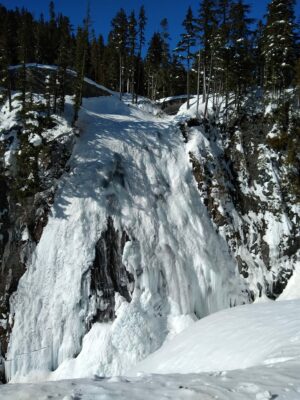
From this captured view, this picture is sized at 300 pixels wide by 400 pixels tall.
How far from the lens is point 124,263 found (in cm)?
1734

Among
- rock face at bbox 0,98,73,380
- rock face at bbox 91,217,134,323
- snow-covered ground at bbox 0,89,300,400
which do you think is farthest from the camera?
rock face at bbox 0,98,73,380

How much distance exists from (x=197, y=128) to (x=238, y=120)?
4527 millimetres

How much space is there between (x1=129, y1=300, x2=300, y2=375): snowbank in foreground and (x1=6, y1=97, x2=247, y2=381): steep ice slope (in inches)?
151

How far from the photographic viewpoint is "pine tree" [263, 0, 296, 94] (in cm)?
3081

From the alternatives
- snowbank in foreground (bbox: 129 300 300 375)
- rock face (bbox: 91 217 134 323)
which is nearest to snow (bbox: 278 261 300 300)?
snowbank in foreground (bbox: 129 300 300 375)

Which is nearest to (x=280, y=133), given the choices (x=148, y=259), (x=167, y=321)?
(x=148, y=259)

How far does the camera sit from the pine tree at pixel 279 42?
3081 centimetres

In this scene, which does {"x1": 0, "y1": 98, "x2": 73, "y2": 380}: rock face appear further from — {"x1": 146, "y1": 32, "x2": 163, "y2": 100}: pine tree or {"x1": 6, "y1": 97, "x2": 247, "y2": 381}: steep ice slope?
{"x1": 146, "y1": 32, "x2": 163, "y2": 100}: pine tree

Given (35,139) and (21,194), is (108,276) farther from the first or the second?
A: (35,139)

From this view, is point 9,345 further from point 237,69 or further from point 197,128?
point 237,69

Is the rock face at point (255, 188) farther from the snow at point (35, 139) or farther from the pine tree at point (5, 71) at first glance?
the pine tree at point (5, 71)

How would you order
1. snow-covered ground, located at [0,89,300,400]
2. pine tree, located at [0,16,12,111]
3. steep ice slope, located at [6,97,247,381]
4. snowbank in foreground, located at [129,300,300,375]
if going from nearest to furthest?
snowbank in foreground, located at [129,300,300,375] < snow-covered ground, located at [0,89,300,400] < steep ice slope, located at [6,97,247,381] < pine tree, located at [0,16,12,111]

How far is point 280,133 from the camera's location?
1021 inches

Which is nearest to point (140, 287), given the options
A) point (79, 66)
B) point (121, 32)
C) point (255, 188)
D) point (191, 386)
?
point (255, 188)
